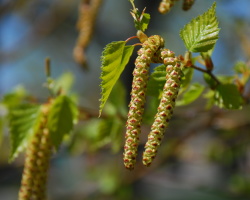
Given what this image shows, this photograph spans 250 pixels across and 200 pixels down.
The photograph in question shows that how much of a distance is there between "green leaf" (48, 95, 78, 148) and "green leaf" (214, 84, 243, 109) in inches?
14.4

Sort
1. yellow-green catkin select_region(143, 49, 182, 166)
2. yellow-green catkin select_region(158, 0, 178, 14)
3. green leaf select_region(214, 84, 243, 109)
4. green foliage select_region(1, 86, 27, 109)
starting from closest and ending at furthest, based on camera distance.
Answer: yellow-green catkin select_region(143, 49, 182, 166) < yellow-green catkin select_region(158, 0, 178, 14) < green leaf select_region(214, 84, 243, 109) < green foliage select_region(1, 86, 27, 109)

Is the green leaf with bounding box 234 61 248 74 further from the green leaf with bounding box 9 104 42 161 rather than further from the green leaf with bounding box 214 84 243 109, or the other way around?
the green leaf with bounding box 9 104 42 161

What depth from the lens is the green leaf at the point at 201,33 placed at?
65cm

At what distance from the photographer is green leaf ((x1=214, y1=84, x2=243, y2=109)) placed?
78 centimetres

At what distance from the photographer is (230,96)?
2.58ft

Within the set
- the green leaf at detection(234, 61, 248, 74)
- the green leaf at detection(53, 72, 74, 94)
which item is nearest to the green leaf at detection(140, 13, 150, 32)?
the green leaf at detection(234, 61, 248, 74)

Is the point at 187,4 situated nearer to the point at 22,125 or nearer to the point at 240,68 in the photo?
the point at 240,68

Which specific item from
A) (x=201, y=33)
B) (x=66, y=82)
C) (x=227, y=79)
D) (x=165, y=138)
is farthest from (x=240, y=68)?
(x=165, y=138)

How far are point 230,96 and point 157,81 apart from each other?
0.19 metres

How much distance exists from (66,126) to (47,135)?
52 millimetres

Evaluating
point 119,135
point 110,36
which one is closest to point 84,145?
point 119,135

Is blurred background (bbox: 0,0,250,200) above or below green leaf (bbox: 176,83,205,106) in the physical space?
below

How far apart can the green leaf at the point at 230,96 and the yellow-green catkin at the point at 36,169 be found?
425 millimetres

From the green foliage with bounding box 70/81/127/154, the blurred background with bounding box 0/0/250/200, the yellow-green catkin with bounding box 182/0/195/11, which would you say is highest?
the yellow-green catkin with bounding box 182/0/195/11
